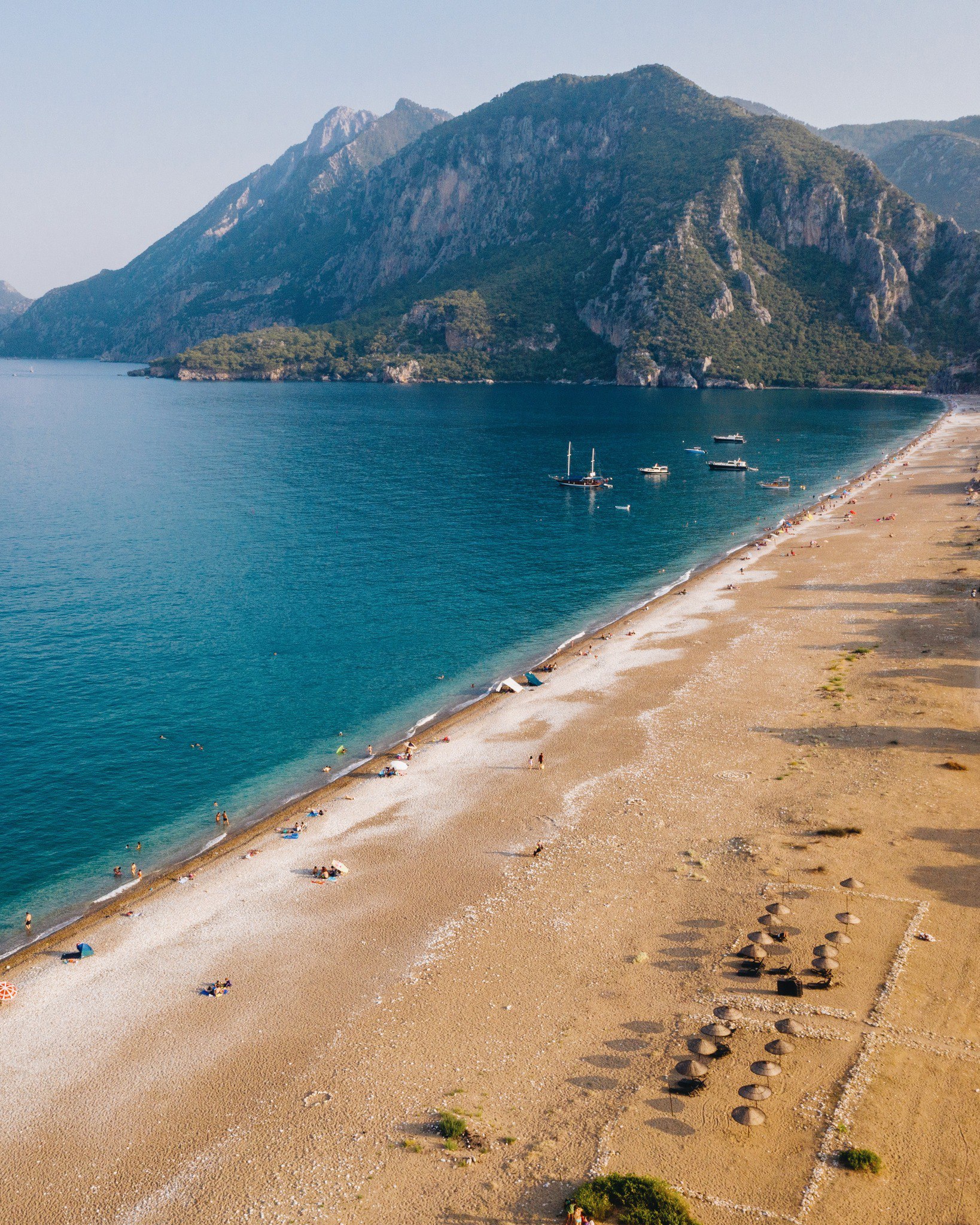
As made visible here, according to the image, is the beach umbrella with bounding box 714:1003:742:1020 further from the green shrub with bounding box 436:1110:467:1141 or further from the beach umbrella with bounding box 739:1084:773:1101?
the green shrub with bounding box 436:1110:467:1141

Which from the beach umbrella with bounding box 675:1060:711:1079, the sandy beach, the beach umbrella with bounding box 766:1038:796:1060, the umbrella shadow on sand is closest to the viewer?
the sandy beach

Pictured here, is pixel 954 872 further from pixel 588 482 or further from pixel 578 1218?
pixel 588 482

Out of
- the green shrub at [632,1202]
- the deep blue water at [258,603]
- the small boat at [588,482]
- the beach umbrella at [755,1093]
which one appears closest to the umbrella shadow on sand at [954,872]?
the beach umbrella at [755,1093]

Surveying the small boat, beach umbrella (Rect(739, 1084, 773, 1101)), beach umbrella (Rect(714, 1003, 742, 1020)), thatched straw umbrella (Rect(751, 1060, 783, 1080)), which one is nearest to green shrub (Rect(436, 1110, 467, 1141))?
beach umbrella (Rect(739, 1084, 773, 1101))

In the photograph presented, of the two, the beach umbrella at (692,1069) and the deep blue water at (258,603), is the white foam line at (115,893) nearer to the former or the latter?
the deep blue water at (258,603)

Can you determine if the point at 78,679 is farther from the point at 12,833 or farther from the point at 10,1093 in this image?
the point at 10,1093

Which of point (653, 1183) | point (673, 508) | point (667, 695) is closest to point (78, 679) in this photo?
point (667, 695)
